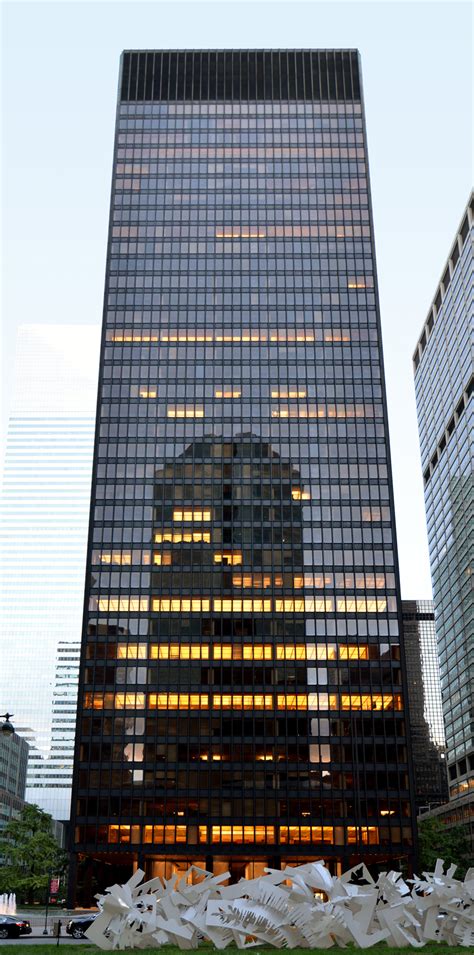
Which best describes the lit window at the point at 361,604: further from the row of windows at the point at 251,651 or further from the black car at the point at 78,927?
the black car at the point at 78,927

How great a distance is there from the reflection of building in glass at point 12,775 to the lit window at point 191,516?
245ft

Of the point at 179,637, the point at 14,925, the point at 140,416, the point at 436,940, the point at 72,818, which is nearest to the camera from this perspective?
the point at 436,940

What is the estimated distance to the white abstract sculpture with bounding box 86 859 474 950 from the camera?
34781 mm

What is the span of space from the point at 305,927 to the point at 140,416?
87.6 metres

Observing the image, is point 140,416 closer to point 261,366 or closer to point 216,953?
point 261,366

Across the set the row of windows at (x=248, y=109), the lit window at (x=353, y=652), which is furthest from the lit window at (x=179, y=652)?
the row of windows at (x=248, y=109)

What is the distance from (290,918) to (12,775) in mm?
159952

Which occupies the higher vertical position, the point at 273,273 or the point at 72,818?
the point at 273,273

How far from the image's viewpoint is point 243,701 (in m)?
102

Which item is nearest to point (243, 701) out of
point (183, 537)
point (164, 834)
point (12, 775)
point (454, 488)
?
point (164, 834)

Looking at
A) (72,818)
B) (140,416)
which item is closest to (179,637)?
(72,818)

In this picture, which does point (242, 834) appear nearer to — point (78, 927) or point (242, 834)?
point (242, 834)

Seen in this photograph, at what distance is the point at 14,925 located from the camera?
166 feet

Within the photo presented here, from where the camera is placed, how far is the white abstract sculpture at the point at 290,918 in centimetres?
3478
